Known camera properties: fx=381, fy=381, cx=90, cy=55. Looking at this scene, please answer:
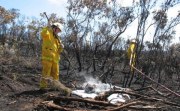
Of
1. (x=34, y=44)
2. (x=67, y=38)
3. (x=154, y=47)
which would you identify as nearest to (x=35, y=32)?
(x=34, y=44)

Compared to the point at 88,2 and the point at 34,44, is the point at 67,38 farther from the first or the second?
the point at 34,44

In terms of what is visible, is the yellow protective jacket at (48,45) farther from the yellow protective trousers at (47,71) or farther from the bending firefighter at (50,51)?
the yellow protective trousers at (47,71)

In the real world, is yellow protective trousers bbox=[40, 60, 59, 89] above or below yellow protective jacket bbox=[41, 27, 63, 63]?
below

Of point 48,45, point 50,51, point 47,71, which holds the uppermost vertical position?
point 48,45

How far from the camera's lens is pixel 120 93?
7.86 metres

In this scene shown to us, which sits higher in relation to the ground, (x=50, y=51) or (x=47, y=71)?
(x=50, y=51)

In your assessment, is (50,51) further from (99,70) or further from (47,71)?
(99,70)

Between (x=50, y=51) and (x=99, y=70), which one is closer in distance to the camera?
(x=50, y=51)

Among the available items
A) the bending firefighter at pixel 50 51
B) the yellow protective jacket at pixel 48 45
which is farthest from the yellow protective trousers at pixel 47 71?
the yellow protective jacket at pixel 48 45

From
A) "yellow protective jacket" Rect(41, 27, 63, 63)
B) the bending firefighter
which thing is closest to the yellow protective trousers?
the bending firefighter

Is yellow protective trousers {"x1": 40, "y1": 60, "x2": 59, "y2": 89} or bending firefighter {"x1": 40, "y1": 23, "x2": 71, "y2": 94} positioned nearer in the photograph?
yellow protective trousers {"x1": 40, "y1": 60, "x2": 59, "y2": 89}

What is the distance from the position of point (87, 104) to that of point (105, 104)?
484 mm

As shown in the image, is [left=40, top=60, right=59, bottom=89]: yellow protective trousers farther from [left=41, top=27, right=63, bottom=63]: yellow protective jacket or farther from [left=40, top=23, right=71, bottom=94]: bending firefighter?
[left=41, top=27, right=63, bottom=63]: yellow protective jacket

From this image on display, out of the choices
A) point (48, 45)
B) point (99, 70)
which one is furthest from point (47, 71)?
point (99, 70)
